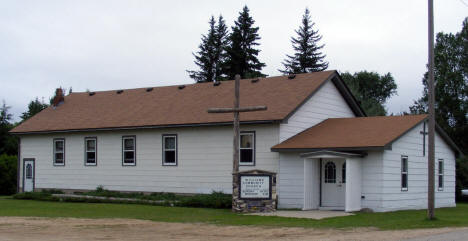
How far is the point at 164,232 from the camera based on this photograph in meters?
17.5

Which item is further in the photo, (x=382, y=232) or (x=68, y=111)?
(x=68, y=111)

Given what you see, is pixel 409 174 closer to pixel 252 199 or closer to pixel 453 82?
pixel 252 199

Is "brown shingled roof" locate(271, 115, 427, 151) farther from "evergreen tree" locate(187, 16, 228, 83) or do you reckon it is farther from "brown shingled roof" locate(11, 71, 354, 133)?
"evergreen tree" locate(187, 16, 228, 83)

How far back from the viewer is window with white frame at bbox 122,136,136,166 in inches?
1249

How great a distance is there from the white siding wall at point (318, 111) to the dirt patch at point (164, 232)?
29.7ft

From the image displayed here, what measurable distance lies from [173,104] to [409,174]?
1222 centimetres

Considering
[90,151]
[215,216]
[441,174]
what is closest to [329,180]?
[215,216]

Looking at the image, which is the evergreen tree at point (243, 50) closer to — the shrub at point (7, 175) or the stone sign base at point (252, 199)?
the shrub at point (7, 175)

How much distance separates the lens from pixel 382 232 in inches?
666

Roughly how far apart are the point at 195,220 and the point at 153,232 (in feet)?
11.2

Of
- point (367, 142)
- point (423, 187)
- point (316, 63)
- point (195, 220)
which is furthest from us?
point (316, 63)

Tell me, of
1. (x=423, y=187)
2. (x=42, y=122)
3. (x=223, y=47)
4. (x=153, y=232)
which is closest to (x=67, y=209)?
(x=153, y=232)

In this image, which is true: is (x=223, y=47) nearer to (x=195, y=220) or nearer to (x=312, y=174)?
(x=312, y=174)

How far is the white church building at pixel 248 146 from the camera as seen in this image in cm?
2522
